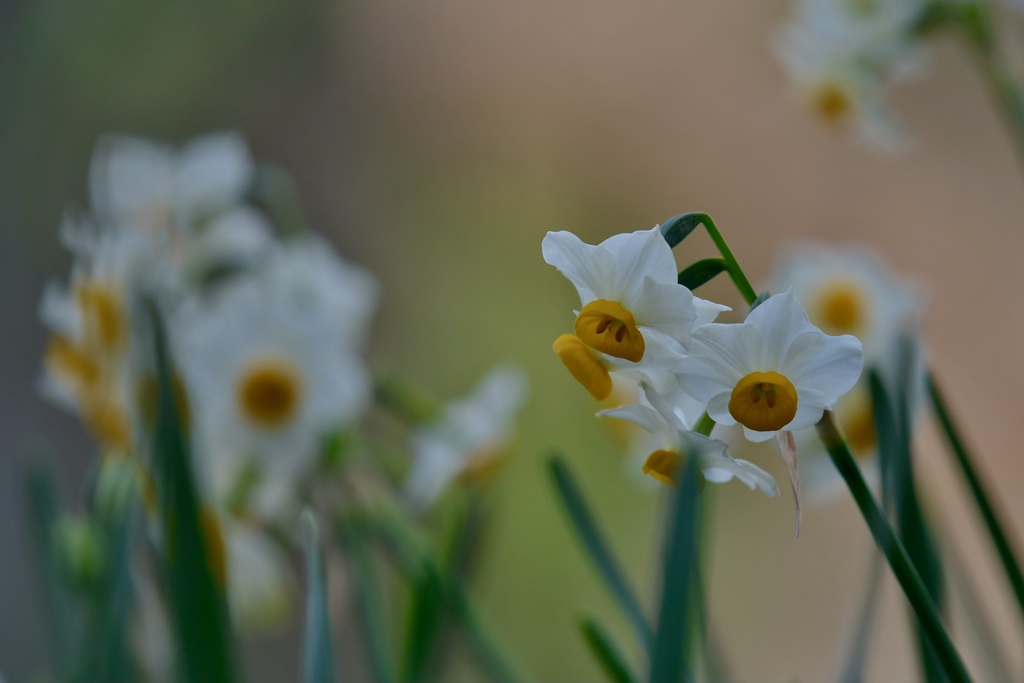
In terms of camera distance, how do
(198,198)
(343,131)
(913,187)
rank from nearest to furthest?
(198,198) → (913,187) → (343,131)

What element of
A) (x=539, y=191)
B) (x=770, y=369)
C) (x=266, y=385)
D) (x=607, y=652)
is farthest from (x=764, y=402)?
(x=539, y=191)

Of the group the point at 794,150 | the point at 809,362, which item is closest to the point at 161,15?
the point at 794,150

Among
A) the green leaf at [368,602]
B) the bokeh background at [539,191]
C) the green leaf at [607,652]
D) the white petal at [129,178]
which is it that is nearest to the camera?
the green leaf at [607,652]

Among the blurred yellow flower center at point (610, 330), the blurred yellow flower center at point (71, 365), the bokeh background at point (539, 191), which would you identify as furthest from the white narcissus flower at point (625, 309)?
the bokeh background at point (539, 191)

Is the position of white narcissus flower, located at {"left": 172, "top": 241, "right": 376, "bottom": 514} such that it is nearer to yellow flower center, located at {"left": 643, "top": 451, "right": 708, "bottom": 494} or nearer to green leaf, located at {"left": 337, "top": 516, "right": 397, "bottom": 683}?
green leaf, located at {"left": 337, "top": 516, "right": 397, "bottom": 683}

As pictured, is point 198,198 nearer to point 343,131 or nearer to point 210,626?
point 210,626

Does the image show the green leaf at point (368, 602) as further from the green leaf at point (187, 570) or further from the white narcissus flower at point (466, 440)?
the green leaf at point (187, 570)

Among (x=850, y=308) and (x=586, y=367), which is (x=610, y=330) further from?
(x=850, y=308)
